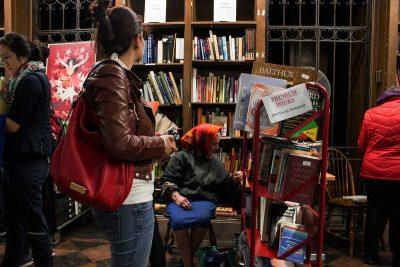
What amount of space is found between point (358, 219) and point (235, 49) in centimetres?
216

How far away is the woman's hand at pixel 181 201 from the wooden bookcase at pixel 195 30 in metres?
1.33

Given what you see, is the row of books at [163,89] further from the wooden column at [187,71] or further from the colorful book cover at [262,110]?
the colorful book cover at [262,110]

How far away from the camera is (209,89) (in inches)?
175

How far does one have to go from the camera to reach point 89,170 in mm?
1395

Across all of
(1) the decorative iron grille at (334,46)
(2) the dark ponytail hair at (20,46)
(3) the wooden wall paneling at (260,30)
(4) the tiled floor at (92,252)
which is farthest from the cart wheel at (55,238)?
(1) the decorative iron grille at (334,46)

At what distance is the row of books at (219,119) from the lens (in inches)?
174

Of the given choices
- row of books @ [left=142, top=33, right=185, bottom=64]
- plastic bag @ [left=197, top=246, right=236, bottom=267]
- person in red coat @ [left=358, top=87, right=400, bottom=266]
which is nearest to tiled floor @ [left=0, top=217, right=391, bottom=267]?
person in red coat @ [left=358, top=87, right=400, bottom=266]

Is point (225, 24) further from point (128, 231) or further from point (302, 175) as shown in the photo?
point (128, 231)

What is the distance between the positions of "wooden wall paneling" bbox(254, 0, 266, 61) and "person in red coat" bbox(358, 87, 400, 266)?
1.21m

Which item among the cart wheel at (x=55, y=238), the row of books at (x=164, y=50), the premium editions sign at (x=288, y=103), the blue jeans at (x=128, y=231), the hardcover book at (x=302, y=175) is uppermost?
the row of books at (x=164, y=50)

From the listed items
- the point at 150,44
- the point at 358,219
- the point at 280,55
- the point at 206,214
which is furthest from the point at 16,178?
the point at 280,55

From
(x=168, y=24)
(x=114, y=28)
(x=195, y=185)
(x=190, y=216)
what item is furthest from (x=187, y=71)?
(x=114, y=28)

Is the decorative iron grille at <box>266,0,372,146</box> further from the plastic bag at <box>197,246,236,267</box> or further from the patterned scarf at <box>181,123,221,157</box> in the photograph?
the plastic bag at <box>197,246,236,267</box>

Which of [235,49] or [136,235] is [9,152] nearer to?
[136,235]
